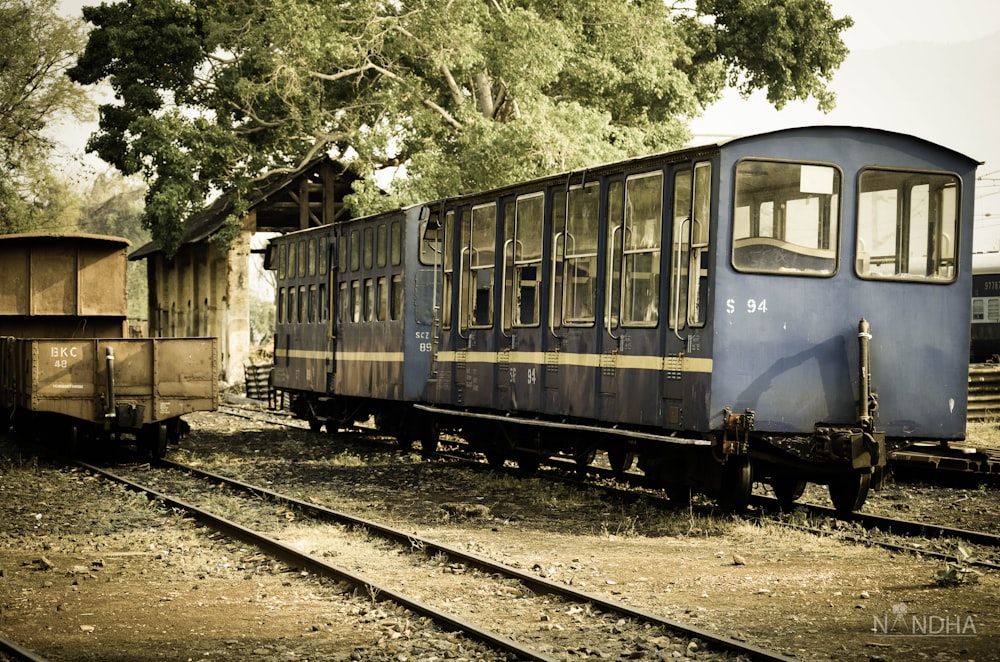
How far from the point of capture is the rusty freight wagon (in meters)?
16.0

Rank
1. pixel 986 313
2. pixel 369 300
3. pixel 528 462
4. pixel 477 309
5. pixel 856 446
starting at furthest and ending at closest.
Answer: pixel 986 313 < pixel 369 300 < pixel 528 462 < pixel 477 309 < pixel 856 446

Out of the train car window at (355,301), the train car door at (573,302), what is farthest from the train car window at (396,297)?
the train car door at (573,302)

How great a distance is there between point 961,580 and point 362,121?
23.1 m

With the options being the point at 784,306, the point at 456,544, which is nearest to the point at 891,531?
the point at 784,306

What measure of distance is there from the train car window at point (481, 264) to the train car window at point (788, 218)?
441cm

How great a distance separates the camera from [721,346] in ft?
34.8

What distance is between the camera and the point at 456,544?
34.0 feet

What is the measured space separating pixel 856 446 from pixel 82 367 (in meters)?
9.99

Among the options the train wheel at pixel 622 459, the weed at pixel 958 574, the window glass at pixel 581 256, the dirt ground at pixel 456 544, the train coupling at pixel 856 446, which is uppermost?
the window glass at pixel 581 256

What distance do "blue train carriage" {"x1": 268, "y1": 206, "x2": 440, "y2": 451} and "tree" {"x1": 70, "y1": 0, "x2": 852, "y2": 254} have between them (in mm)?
4155

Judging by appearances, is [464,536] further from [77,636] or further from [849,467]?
[77,636]

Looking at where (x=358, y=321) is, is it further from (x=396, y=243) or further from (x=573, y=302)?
(x=573, y=302)

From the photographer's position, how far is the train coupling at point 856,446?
10477 millimetres

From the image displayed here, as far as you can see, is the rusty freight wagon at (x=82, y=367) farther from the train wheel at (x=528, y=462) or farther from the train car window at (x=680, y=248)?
the train car window at (x=680, y=248)
